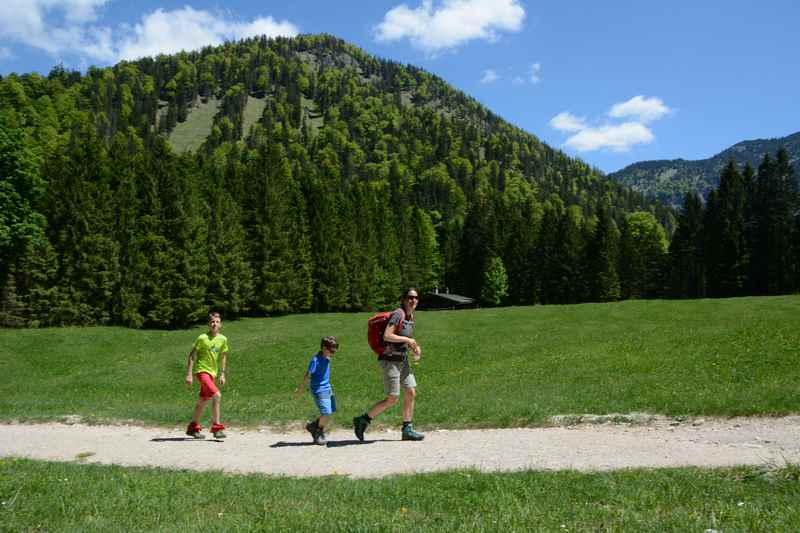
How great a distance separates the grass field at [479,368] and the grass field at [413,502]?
18.5 feet

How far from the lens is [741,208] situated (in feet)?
Result: 255

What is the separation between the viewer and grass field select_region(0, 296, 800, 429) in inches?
576

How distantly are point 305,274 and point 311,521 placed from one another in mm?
58763

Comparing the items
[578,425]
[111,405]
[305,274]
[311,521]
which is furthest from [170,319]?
[311,521]

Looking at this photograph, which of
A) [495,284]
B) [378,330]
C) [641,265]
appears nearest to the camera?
[378,330]

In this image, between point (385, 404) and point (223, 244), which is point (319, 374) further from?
point (223, 244)

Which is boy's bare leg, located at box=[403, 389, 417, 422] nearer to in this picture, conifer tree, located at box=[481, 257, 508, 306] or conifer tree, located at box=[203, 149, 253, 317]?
conifer tree, located at box=[203, 149, 253, 317]

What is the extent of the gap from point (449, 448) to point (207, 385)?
5.65 m

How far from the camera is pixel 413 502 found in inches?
268

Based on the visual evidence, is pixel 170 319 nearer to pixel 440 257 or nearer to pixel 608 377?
pixel 608 377

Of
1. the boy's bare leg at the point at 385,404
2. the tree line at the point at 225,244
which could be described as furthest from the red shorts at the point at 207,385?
the tree line at the point at 225,244

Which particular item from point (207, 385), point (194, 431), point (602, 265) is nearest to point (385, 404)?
point (207, 385)

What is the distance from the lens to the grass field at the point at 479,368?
14.6m

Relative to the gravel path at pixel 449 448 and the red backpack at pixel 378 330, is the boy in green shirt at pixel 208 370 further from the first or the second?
the red backpack at pixel 378 330
